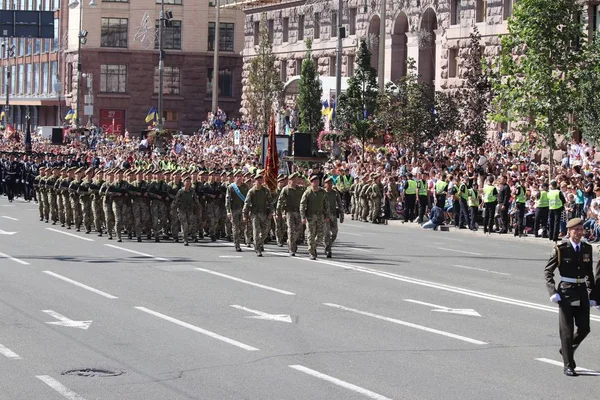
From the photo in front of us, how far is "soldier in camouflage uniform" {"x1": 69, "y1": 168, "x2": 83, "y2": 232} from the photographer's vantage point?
34.3 metres

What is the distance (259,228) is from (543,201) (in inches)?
354

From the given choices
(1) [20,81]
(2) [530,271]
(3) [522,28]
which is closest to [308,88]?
(3) [522,28]

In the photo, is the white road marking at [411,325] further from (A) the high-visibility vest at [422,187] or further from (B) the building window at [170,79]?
(B) the building window at [170,79]

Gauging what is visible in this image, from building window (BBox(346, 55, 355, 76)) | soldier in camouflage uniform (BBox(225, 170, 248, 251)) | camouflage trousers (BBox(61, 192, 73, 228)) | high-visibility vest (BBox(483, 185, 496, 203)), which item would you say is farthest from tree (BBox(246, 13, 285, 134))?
soldier in camouflage uniform (BBox(225, 170, 248, 251))

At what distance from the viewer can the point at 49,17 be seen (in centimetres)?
5125

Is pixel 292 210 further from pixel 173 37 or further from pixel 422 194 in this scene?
pixel 173 37

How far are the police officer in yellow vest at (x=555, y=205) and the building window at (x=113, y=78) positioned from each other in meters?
62.3

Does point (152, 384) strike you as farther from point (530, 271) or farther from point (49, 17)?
point (49, 17)

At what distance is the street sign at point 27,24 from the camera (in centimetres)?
5125

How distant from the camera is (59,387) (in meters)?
12.3

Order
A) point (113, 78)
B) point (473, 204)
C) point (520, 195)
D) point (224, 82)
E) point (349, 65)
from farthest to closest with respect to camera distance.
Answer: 1. point (224, 82)
2. point (113, 78)
3. point (349, 65)
4. point (473, 204)
5. point (520, 195)

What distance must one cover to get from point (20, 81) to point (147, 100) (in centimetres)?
3004

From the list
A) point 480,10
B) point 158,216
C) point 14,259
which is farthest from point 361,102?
point 14,259

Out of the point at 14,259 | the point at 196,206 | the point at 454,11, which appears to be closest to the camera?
the point at 14,259
